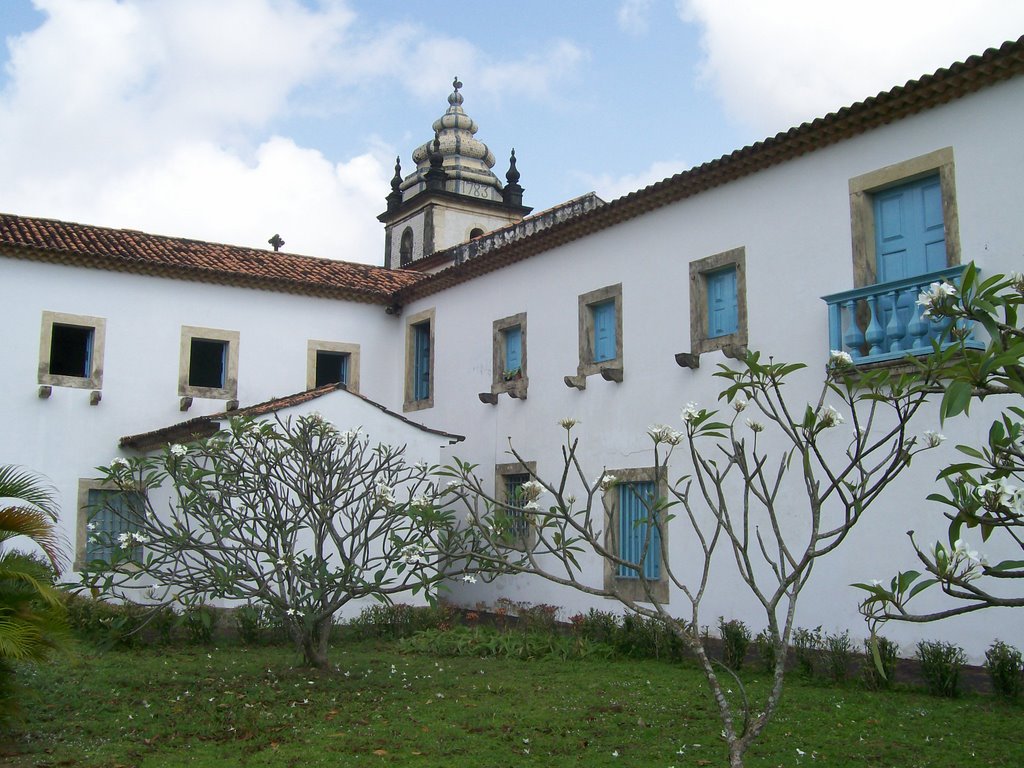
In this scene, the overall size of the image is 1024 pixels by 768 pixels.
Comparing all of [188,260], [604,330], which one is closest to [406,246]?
[188,260]

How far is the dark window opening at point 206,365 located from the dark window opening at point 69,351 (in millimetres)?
1770

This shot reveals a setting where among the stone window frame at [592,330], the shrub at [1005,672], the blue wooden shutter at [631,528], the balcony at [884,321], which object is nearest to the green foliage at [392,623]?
the blue wooden shutter at [631,528]

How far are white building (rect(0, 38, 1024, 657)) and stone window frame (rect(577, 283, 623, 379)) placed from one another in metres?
0.03

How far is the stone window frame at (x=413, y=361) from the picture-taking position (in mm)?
17234

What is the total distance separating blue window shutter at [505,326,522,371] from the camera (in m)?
15.1

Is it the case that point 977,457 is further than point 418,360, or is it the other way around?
point 418,360

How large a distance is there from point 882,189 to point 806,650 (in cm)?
451

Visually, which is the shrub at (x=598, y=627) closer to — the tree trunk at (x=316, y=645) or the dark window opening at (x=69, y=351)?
the tree trunk at (x=316, y=645)

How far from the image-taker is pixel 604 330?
13492 mm

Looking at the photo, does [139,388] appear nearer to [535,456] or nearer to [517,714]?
[535,456]

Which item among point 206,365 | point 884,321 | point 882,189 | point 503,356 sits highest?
point 882,189

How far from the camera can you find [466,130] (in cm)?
3105

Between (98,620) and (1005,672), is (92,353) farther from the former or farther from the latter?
(1005,672)

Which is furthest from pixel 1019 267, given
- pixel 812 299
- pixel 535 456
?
pixel 535 456
